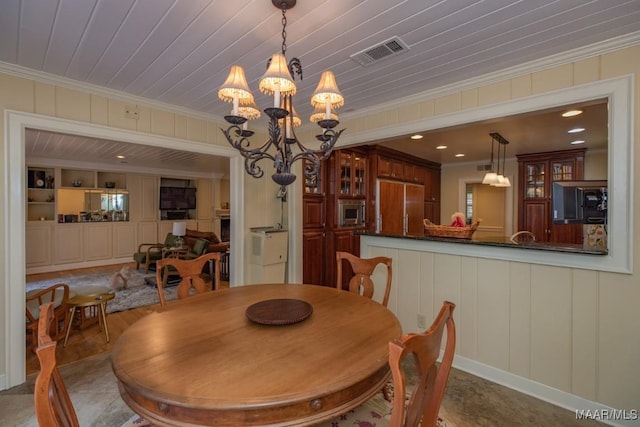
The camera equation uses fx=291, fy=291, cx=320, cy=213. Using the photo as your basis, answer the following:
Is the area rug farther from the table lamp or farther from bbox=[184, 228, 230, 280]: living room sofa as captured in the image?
bbox=[184, 228, 230, 280]: living room sofa

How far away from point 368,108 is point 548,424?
2.91 metres

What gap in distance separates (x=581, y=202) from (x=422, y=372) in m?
2.09

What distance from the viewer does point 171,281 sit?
5.49 meters

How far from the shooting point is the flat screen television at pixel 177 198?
7.98 meters

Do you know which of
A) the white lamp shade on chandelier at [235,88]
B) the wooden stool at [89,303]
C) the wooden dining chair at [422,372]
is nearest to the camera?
the wooden dining chair at [422,372]

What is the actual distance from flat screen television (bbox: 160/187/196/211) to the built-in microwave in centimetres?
571

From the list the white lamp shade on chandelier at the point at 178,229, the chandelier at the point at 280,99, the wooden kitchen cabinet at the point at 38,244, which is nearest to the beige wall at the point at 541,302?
the chandelier at the point at 280,99

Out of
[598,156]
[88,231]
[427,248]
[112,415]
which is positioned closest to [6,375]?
[112,415]

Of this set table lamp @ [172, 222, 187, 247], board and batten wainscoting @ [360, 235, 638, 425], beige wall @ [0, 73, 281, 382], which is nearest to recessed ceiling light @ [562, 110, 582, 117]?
board and batten wainscoting @ [360, 235, 638, 425]

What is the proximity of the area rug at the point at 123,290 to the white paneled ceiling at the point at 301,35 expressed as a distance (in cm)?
257

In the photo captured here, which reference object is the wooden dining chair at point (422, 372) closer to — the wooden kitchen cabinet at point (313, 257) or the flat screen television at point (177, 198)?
the wooden kitchen cabinet at point (313, 257)

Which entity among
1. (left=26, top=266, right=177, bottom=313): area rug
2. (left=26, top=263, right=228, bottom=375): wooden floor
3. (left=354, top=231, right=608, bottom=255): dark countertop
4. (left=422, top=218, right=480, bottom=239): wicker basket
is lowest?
(left=26, top=263, right=228, bottom=375): wooden floor

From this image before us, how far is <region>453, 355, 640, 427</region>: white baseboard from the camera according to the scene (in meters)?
1.86

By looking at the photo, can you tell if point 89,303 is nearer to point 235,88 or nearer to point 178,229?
point 235,88
